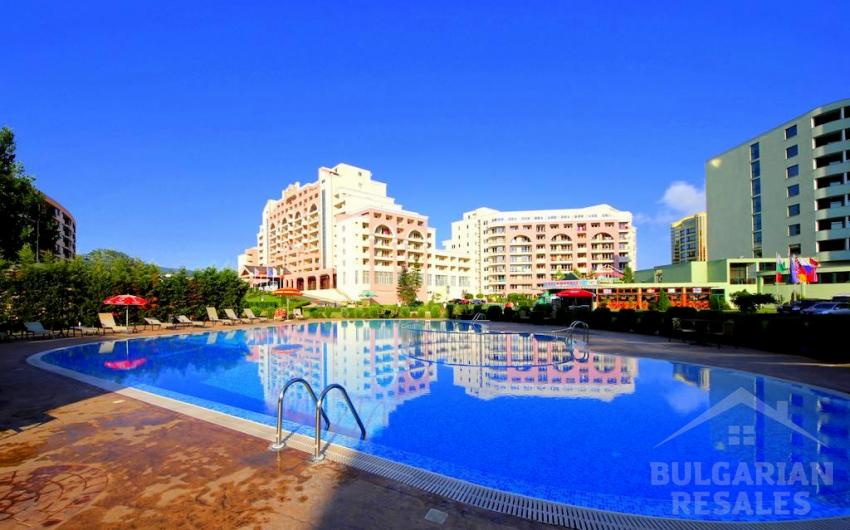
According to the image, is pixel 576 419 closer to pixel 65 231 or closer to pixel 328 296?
pixel 328 296

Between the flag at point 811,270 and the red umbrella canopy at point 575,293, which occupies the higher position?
the flag at point 811,270

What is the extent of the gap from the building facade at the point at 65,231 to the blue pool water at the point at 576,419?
78.1 m

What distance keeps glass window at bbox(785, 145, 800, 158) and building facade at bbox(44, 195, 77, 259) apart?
106076 mm

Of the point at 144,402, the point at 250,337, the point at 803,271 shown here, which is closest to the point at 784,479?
the point at 144,402

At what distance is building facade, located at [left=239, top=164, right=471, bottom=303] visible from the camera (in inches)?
2694

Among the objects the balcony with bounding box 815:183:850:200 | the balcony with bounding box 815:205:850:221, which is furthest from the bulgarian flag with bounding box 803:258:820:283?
the balcony with bounding box 815:183:850:200

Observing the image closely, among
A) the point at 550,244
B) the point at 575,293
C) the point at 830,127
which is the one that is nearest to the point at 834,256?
the point at 830,127

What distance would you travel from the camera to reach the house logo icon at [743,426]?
6102mm

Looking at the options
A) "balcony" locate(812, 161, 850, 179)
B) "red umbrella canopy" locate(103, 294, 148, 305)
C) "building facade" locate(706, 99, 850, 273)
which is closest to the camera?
"red umbrella canopy" locate(103, 294, 148, 305)

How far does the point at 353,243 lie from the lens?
6794 centimetres

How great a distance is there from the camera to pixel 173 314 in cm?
2505

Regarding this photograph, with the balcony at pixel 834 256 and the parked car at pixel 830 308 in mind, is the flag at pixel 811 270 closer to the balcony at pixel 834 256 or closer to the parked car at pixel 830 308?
the balcony at pixel 834 256

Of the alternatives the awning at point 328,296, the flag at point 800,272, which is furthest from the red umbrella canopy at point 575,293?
the awning at point 328,296

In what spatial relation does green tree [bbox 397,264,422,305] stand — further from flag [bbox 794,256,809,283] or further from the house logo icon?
the house logo icon
